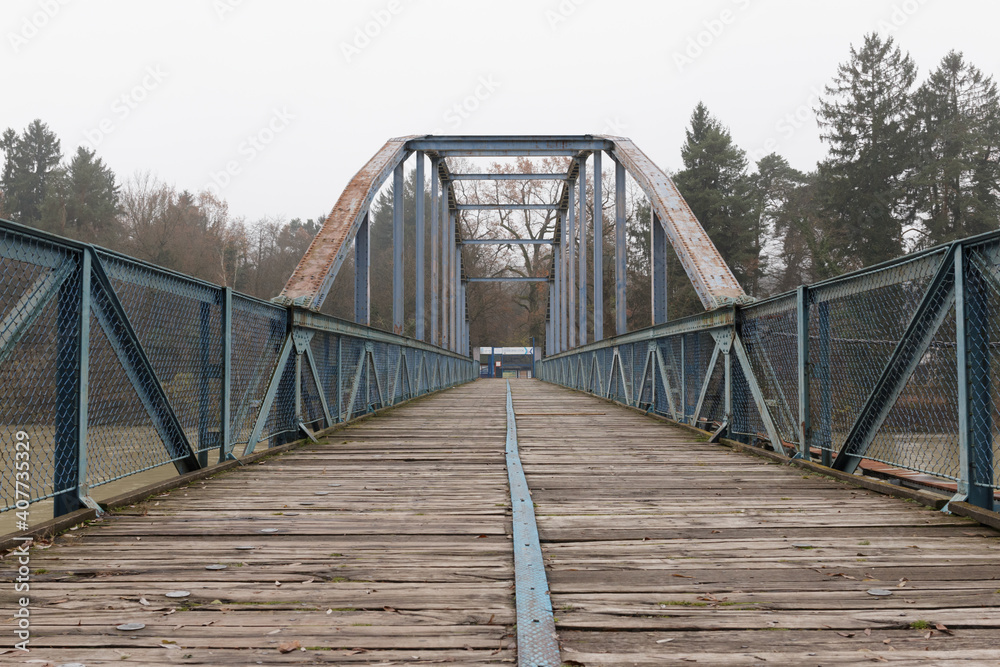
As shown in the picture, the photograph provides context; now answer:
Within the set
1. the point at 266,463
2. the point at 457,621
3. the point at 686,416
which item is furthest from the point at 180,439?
the point at 686,416

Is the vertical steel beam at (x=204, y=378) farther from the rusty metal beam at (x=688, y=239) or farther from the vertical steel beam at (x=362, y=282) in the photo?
the vertical steel beam at (x=362, y=282)

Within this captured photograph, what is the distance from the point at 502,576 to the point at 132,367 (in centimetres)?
192

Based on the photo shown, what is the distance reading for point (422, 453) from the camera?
4328 millimetres

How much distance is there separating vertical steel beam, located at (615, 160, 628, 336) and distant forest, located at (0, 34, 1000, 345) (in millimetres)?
7399

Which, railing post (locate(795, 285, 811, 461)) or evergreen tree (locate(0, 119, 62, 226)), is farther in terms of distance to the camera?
evergreen tree (locate(0, 119, 62, 226))

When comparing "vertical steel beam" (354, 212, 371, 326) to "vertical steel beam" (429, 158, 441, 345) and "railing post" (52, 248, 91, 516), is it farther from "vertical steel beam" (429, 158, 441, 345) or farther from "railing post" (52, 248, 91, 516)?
"railing post" (52, 248, 91, 516)

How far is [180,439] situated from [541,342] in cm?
3777

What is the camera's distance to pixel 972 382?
2465 mm

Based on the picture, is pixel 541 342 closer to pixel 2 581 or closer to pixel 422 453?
pixel 422 453

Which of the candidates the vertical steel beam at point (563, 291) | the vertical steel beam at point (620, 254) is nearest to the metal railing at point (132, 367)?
the vertical steel beam at point (620, 254)

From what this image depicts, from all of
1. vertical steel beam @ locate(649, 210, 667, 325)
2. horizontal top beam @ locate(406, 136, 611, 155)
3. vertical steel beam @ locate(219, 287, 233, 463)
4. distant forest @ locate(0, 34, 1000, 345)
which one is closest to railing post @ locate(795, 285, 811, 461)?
vertical steel beam @ locate(219, 287, 233, 463)

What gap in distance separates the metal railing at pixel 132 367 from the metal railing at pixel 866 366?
9.70ft

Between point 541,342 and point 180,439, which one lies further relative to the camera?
point 541,342

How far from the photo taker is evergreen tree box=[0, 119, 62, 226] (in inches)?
1171
